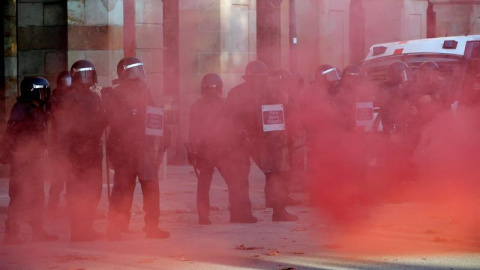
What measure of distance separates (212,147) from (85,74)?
1.77m

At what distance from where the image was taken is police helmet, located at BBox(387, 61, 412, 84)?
14.8 metres

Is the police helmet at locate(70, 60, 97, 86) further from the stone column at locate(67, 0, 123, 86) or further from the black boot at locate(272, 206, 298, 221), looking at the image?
the stone column at locate(67, 0, 123, 86)

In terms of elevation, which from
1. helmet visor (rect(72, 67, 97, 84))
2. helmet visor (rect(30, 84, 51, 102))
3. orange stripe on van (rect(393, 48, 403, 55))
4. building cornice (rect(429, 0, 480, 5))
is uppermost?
building cornice (rect(429, 0, 480, 5))

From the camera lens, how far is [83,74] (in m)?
11.4

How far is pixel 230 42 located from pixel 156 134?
9.80 metres

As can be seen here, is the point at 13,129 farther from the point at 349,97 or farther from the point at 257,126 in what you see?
the point at 349,97

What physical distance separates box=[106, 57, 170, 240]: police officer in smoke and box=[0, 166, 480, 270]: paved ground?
8.8 inches

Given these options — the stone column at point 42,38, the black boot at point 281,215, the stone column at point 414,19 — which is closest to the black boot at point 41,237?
the black boot at point 281,215

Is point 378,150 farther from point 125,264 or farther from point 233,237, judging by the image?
point 125,264

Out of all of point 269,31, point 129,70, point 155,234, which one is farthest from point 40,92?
point 269,31

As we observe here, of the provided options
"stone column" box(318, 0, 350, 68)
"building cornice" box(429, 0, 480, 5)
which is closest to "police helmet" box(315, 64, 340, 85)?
"stone column" box(318, 0, 350, 68)

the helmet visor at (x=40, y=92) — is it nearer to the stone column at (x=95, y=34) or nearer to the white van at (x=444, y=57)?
the stone column at (x=95, y=34)

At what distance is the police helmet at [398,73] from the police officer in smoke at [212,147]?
278cm

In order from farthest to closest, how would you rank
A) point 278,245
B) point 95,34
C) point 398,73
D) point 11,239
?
point 95,34
point 398,73
point 11,239
point 278,245
